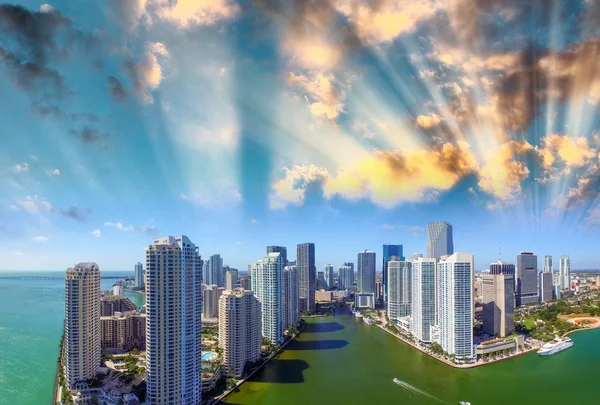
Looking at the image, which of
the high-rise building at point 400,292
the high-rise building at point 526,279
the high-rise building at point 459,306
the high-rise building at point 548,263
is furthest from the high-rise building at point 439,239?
the high-rise building at point 459,306

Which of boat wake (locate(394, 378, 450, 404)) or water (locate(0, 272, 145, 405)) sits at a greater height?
boat wake (locate(394, 378, 450, 404))

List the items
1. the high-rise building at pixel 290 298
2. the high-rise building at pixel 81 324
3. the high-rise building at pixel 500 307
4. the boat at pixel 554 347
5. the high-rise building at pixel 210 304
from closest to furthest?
1. the high-rise building at pixel 81 324
2. the boat at pixel 554 347
3. the high-rise building at pixel 500 307
4. the high-rise building at pixel 290 298
5. the high-rise building at pixel 210 304

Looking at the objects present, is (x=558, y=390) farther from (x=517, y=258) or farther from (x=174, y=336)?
(x=517, y=258)

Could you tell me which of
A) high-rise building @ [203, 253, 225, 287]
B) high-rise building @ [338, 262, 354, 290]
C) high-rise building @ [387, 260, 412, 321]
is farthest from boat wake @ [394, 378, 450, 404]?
high-rise building @ [338, 262, 354, 290]

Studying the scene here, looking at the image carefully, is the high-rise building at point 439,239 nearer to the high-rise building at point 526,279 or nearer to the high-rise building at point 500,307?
the high-rise building at point 526,279

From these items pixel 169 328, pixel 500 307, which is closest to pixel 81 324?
pixel 169 328

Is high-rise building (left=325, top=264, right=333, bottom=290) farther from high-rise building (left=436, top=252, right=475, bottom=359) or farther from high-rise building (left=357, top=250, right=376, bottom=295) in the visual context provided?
high-rise building (left=436, top=252, right=475, bottom=359)

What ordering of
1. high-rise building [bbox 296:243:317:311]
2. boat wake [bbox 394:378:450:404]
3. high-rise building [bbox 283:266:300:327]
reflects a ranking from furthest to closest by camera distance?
high-rise building [bbox 296:243:317:311] < high-rise building [bbox 283:266:300:327] < boat wake [bbox 394:378:450:404]

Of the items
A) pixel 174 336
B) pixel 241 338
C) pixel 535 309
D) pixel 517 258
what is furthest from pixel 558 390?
pixel 517 258
